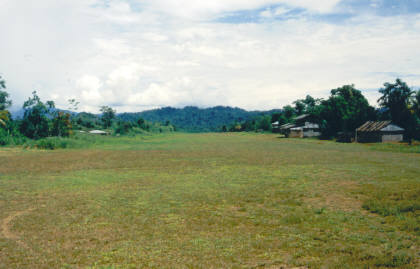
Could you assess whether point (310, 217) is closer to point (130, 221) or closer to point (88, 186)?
point (130, 221)

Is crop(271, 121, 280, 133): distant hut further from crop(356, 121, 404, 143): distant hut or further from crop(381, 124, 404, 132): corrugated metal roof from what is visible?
crop(381, 124, 404, 132): corrugated metal roof

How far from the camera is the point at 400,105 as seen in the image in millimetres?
60469

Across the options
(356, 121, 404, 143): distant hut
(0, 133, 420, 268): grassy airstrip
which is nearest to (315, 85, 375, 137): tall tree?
(356, 121, 404, 143): distant hut

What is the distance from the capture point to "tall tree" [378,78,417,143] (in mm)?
55922

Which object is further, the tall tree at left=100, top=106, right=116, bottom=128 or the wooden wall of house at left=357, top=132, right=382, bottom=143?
the tall tree at left=100, top=106, right=116, bottom=128

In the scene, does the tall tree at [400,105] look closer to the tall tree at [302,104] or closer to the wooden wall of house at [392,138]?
the wooden wall of house at [392,138]

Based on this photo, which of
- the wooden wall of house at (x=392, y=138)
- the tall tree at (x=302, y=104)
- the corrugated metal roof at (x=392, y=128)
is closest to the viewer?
the corrugated metal roof at (x=392, y=128)

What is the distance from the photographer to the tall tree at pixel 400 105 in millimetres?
55922

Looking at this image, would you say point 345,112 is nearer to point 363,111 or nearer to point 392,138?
point 363,111

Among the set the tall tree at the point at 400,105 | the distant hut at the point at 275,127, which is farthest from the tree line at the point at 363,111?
the distant hut at the point at 275,127

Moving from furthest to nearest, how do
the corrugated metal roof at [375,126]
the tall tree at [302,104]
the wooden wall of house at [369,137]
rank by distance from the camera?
the tall tree at [302,104] → the wooden wall of house at [369,137] → the corrugated metal roof at [375,126]

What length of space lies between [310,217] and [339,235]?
1.84 metres

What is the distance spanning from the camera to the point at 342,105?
68500mm

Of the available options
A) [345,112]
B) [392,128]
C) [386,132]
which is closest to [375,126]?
[386,132]
